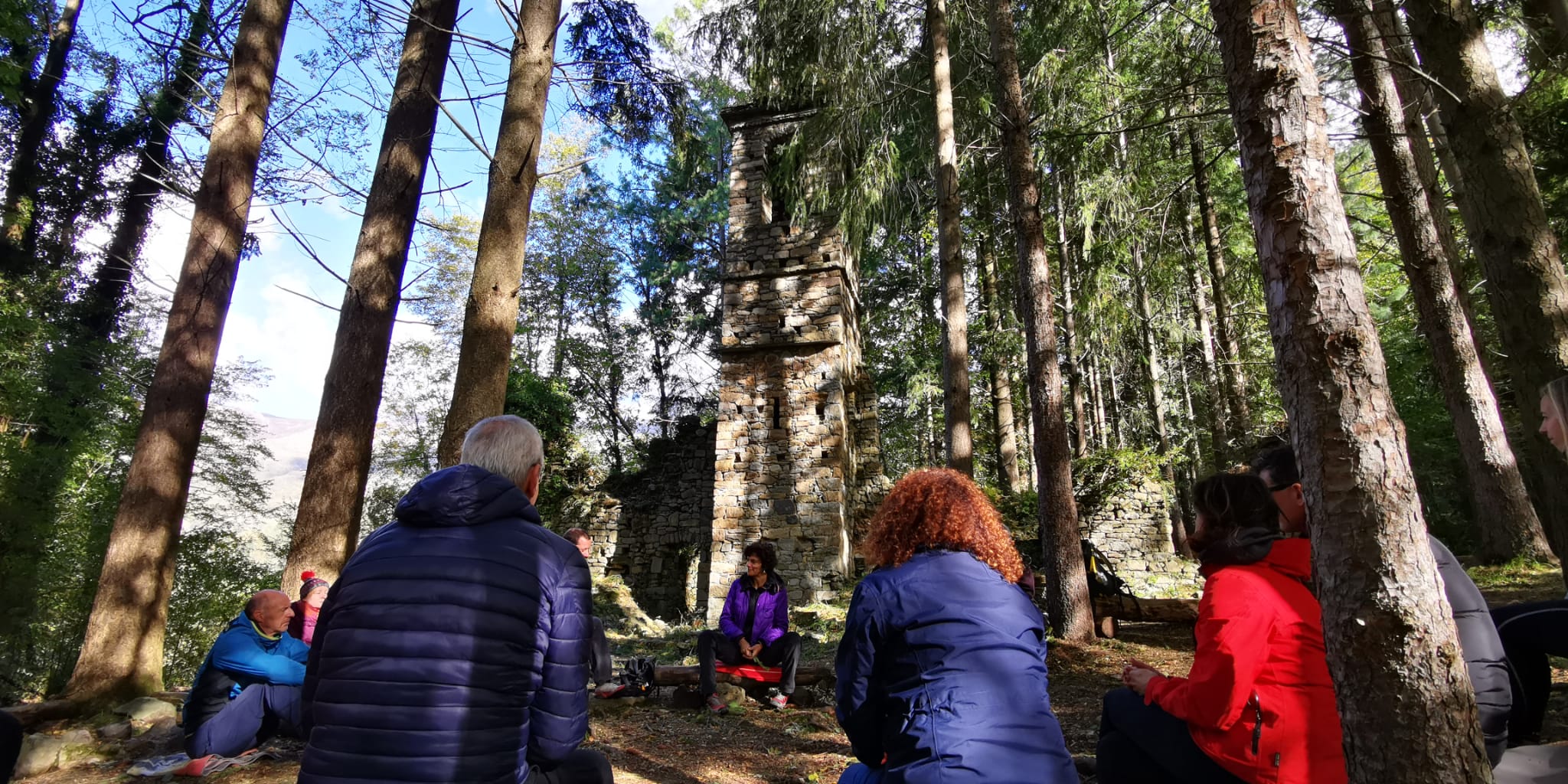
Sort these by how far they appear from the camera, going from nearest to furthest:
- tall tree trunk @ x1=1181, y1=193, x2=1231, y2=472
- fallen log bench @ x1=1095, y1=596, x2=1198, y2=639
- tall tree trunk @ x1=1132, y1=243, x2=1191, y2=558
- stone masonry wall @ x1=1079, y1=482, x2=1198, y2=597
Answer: fallen log bench @ x1=1095, y1=596, x2=1198, y2=639, stone masonry wall @ x1=1079, y1=482, x2=1198, y2=597, tall tree trunk @ x1=1181, y1=193, x2=1231, y2=472, tall tree trunk @ x1=1132, y1=243, x2=1191, y2=558

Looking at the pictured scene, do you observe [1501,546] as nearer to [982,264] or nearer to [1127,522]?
[1127,522]

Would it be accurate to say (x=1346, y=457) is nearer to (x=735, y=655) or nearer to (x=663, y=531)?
(x=735, y=655)

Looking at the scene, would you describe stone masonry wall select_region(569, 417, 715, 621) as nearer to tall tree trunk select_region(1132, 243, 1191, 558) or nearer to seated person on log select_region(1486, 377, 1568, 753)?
tall tree trunk select_region(1132, 243, 1191, 558)

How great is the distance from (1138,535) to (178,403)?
11.0 meters

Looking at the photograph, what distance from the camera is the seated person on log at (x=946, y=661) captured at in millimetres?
1595

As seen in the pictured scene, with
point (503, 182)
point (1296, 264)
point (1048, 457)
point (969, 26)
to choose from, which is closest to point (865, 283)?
point (969, 26)

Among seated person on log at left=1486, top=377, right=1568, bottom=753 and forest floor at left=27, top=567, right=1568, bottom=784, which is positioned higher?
seated person on log at left=1486, top=377, right=1568, bottom=753

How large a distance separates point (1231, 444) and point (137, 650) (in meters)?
12.7

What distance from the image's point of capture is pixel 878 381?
18.0 meters

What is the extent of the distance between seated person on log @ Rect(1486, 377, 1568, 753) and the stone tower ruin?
833cm

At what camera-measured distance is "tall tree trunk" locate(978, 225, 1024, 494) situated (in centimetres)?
1289

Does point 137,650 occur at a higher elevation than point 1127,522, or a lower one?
lower

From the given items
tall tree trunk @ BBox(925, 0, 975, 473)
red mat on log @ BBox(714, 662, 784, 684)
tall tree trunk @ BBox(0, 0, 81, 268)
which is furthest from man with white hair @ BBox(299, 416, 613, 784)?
Answer: tall tree trunk @ BBox(0, 0, 81, 268)

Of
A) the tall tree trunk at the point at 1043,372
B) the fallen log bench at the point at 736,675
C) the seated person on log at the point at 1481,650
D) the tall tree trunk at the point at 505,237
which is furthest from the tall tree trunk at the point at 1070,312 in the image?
the seated person on log at the point at 1481,650
